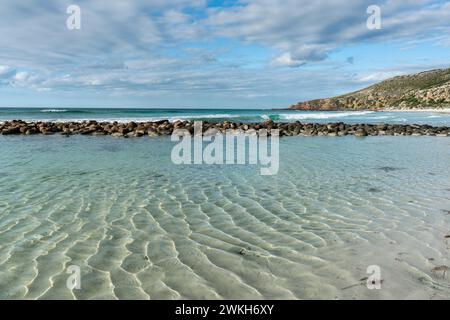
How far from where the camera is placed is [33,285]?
420 centimetres

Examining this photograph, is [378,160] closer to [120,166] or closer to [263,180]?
[263,180]

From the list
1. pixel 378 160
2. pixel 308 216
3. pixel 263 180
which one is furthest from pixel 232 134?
pixel 308 216

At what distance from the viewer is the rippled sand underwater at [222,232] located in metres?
4.21

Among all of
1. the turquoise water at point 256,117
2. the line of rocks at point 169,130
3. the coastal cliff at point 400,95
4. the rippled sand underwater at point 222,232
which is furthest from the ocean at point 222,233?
the coastal cliff at point 400,95

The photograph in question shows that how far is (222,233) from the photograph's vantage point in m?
5.89

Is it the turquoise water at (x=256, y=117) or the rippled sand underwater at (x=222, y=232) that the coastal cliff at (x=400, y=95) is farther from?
the rippled sand underwater at (x=222, y=232)

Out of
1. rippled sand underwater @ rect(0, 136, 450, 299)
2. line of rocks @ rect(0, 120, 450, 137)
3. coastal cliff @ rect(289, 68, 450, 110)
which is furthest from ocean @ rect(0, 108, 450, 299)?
coastal cliff @ rect(289, 68, 450, 110)

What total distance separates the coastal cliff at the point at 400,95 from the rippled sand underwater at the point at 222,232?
97872mm

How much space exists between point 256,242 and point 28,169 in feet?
28.9

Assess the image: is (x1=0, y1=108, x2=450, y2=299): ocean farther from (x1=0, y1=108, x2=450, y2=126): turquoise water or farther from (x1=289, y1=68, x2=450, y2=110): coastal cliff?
(x1=289, y1=68, x2=450, y2=110): coastal cliff

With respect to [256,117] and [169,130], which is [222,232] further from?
[256,117]

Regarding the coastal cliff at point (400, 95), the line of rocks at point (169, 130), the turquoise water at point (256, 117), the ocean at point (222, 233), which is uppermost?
the coastal cliff at point (400, 95)

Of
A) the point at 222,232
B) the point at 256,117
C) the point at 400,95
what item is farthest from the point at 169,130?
the point at 400,95

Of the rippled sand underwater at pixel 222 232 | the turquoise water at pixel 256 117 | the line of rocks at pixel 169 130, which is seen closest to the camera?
the rippled sand underwater at pixel 222 232
